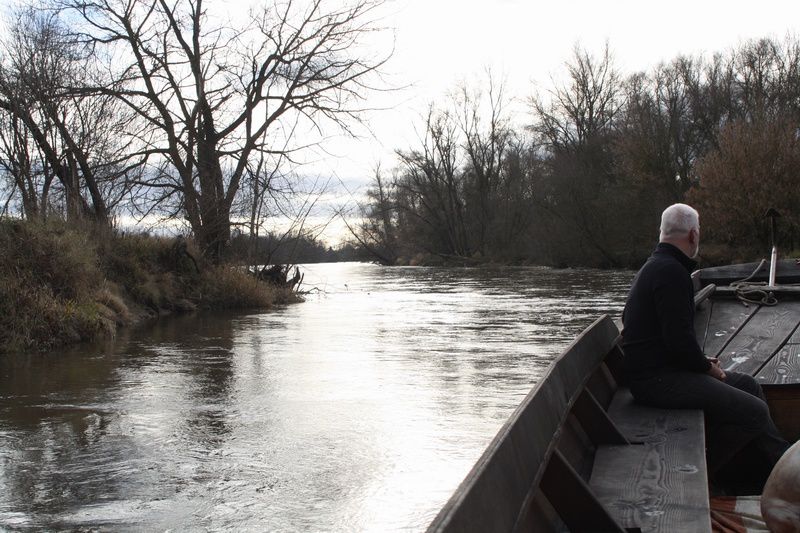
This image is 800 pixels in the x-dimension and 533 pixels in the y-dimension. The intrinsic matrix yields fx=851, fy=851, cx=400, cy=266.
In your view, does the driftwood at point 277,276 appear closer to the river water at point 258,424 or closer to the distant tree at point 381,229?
the river water at point 258,424

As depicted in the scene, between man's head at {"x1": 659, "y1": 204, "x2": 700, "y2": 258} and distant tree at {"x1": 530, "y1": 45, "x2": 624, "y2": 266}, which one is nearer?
man's head at {"x1": 659, "y1": 204, "x2": 700, "y2": 258}

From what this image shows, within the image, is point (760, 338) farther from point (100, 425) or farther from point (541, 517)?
point (100, 425)

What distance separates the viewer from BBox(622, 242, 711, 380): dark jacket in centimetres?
448

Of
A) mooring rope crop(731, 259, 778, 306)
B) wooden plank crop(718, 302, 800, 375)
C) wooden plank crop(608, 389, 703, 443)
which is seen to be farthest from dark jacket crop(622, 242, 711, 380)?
mooring rope crop(731, 259, 778, 306)

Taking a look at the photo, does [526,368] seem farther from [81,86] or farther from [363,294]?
[363,294]

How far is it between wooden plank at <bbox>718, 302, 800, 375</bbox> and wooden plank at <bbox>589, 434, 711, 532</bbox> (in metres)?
1.97

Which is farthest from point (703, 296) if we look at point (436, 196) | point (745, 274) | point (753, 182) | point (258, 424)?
point (436, 196)

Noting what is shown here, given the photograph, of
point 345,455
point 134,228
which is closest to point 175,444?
point 345,455

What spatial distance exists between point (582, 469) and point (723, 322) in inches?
157

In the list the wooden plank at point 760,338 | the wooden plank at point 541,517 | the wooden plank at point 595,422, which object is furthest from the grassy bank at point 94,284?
the wooden plank at point 541,517

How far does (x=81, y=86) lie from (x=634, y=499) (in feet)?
66.9

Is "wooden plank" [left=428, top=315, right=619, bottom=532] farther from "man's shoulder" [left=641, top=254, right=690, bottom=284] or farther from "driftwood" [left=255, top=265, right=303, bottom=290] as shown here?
"driftwood" [left=255, top=265, right=303, bottom=290]

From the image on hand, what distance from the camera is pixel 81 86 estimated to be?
68.6 feet

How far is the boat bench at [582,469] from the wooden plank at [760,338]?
1.50 metres
